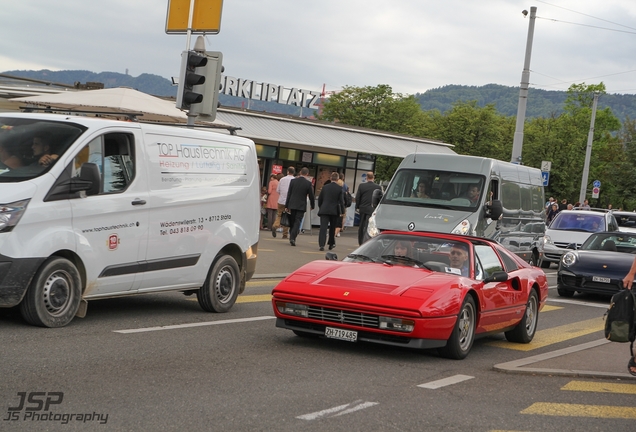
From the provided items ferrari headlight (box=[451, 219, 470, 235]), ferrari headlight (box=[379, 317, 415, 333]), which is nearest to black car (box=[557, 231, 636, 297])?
ferrari headlight (box=[451, 219, 470, 235])

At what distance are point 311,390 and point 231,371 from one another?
84 centimetres

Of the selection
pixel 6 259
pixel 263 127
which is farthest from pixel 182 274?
pixel 263 127

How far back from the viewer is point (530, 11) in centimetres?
3406

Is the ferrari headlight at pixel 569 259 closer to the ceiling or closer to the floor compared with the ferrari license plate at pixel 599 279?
closer to the ceiling

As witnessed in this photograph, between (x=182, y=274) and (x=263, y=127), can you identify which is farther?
(x=263, y=127)

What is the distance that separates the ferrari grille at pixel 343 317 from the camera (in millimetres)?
9094

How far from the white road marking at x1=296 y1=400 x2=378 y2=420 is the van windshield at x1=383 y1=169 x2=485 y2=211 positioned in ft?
38.0

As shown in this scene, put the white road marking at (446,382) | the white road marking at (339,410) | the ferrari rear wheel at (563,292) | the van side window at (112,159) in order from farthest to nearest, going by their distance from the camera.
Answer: the ferrari rear wheel at (563,292)
the van side window at (112,159)
the white road marking at (446,382)
the white road marking at (339,410)

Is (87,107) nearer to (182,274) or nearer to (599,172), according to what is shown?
(182,274)

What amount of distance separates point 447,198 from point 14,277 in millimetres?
11062

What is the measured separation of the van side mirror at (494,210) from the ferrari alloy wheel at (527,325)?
6.33 metres

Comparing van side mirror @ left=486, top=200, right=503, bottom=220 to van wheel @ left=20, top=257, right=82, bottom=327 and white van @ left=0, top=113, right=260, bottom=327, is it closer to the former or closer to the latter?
white van @ left=0, top=113, right=260, bottom=327

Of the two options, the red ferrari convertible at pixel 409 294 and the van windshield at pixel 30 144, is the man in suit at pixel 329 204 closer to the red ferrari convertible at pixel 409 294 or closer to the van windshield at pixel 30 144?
the red ferrari convertible at pixel 409 294

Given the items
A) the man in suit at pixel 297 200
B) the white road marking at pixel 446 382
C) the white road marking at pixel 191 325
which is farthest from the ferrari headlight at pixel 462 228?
the white road marking at pixel 446 382
